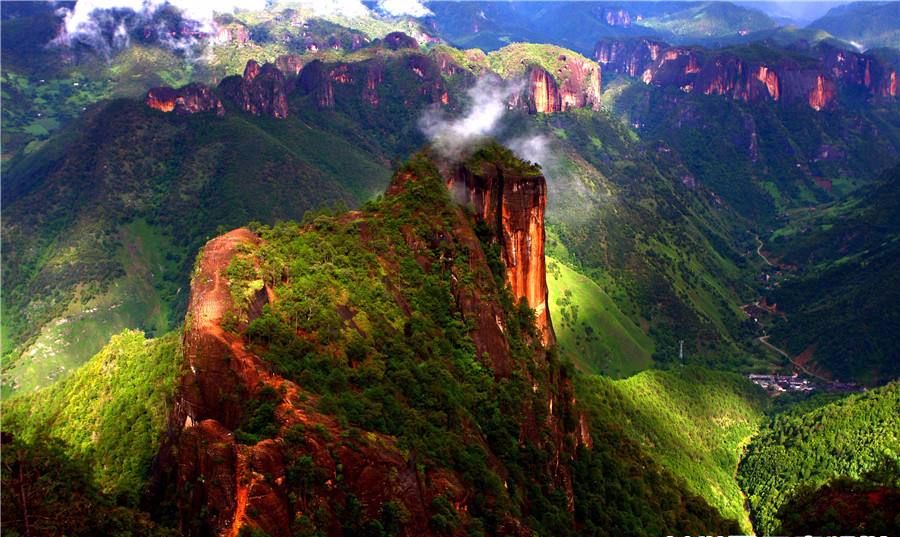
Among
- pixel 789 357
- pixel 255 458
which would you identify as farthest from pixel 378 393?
pixel 789 357

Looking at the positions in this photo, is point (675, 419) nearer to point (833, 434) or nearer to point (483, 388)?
point (833, 434)

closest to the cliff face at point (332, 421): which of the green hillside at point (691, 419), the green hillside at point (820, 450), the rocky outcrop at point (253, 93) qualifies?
the green hillside at point (691, 419)

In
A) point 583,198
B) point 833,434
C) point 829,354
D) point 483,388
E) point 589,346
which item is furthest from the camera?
point 583,198

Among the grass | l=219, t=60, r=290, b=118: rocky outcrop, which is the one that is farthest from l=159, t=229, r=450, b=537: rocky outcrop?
l=219, t=60, r=290, b=118: rocky outcrop

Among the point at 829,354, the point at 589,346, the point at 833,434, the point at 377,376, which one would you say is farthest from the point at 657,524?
the point at 829,354

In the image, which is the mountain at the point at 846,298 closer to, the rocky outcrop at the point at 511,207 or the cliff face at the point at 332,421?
the rocky outcrop at the point at 511,207

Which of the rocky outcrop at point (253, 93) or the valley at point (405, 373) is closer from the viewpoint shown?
the valley at point (405, 373)

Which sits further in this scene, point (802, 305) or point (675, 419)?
point (802, 305)
